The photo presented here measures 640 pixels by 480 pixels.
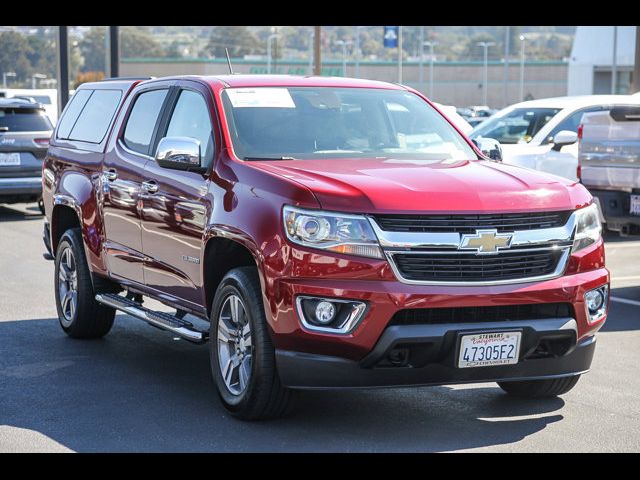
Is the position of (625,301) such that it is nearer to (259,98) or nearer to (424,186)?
(259,98)

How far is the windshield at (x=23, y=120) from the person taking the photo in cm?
1828

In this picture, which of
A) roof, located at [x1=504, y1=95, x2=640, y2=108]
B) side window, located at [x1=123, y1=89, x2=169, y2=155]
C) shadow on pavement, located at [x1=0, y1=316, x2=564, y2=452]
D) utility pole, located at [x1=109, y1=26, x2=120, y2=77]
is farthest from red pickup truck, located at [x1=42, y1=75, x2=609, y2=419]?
utility pole, located at [x1=109, y1=26, x2=120, y2=77]

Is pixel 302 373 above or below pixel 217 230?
below

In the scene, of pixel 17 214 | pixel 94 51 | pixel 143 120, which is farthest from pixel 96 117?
pixel 94 51

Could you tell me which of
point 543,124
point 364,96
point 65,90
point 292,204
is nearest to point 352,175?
point 292,204

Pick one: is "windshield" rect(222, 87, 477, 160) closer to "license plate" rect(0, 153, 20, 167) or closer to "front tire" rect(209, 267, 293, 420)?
"front tire" rect(209, 267, 293, 420)

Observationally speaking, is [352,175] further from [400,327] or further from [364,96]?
[364,96]

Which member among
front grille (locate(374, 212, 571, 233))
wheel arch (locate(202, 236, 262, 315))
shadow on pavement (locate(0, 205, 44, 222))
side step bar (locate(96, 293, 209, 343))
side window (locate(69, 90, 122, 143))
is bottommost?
shadow on pavement (locate(0, 205, 44, 222))

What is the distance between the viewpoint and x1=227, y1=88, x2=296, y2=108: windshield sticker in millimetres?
7312

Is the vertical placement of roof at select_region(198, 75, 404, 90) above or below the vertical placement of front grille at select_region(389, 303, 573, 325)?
above

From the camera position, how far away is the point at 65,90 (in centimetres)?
2984

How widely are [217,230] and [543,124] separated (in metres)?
11.8

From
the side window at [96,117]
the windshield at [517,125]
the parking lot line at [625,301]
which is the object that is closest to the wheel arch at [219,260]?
the side window at [96,117]

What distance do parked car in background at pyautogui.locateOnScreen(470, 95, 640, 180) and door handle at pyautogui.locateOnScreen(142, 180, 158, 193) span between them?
369 inches
